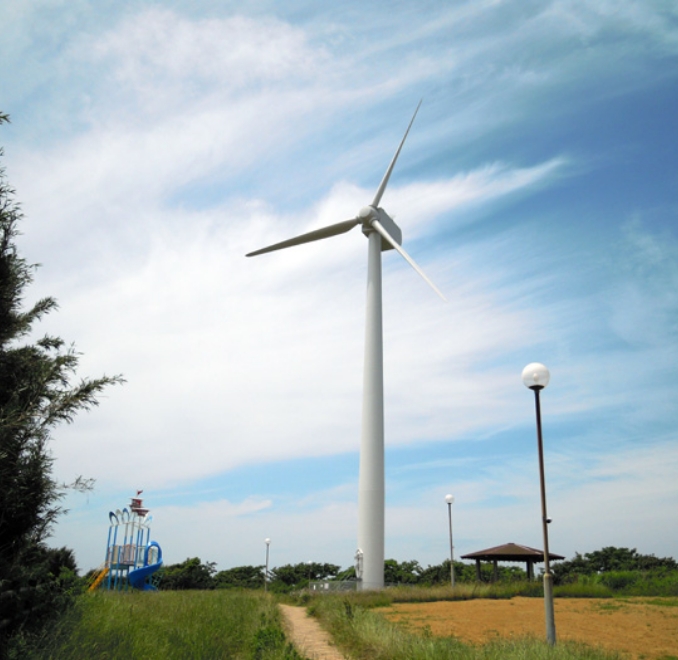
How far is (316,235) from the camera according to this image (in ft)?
128

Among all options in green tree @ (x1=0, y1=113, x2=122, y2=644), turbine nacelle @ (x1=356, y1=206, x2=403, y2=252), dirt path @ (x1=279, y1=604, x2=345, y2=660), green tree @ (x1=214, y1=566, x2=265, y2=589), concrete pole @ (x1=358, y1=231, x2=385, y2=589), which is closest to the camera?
green tree @ (x1=0, y1=113, x2=122, y2=644)

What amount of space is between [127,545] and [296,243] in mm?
20383

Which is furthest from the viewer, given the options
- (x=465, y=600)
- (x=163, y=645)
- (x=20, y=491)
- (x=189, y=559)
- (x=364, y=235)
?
(x=189, y=559)

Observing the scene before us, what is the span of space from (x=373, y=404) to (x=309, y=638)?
19239 millimetres

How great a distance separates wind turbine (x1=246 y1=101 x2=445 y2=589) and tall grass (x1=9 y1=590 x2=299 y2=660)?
57.0 feet

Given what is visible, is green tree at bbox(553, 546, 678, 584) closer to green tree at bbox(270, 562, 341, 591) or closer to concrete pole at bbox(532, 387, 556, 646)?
green tree at bbox(270, 562, 341, 591)

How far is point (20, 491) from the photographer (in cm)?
733

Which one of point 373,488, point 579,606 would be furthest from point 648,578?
point 373,488

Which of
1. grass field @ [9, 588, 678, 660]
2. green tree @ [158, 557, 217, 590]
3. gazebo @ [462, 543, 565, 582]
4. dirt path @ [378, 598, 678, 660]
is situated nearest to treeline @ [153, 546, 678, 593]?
green tree @ [158, 557, 217, 590]

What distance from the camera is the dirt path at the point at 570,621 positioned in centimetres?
1434

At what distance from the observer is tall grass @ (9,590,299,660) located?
8.12 meters

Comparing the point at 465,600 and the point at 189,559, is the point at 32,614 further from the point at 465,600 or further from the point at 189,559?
the point at 189,559

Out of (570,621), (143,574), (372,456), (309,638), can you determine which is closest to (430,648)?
(309,638)

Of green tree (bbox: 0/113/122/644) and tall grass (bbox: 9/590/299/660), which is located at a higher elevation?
green tree (bbox: 0/113/122/644)
